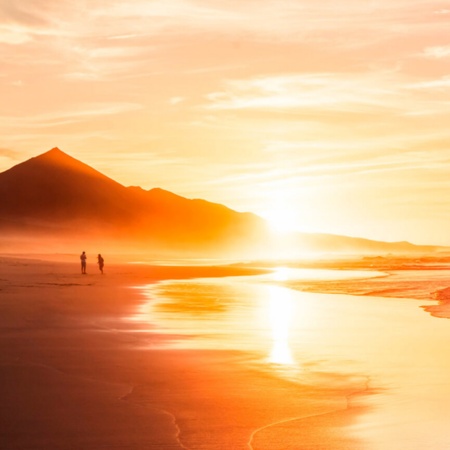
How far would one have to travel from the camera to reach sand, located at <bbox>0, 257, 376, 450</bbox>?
916cm

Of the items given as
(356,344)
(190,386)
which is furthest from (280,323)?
(190,386)

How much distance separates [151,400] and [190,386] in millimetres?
1215

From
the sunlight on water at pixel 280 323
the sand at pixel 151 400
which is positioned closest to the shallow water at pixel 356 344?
the sunlight on water at pixel 280 323

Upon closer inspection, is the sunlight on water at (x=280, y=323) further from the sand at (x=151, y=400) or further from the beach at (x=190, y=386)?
the sand at (x=151, y=400)

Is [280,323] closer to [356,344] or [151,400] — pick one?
[356,344]

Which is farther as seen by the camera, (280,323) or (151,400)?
(280,323)

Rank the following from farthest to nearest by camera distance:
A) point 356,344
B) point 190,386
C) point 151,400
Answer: point 356,344 < point 190,386 < point 151,400

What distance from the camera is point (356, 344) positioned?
58.6ft

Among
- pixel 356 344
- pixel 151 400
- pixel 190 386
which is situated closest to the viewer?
pixel 151 400

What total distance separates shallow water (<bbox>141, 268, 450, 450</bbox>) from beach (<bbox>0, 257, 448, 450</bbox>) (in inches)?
1.9

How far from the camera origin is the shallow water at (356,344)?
10.3 meters

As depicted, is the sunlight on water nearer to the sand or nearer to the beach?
the beach

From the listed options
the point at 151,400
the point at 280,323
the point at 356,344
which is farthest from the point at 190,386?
the point at 280,323

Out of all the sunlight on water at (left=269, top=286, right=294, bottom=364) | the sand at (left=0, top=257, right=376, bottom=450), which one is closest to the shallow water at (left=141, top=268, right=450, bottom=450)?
the sunlight on water at (left=269, top=286, right=294, bottom=364)
